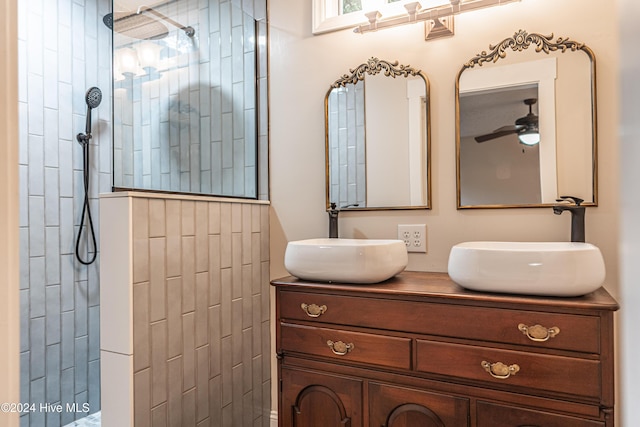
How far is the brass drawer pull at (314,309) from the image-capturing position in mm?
1515

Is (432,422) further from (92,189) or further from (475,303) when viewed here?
(92,189)

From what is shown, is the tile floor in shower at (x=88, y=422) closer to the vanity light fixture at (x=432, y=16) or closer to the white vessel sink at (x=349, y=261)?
→ the white vessel sink at (x=349, y=261)

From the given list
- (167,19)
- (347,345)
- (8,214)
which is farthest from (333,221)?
(8,214)

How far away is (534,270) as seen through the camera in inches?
47.3

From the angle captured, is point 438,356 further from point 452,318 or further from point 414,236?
point 414,236

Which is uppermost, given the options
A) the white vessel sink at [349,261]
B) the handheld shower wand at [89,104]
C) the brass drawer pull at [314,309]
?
the handheld shower wand at [89,104]

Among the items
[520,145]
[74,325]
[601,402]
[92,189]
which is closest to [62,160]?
[92,189]

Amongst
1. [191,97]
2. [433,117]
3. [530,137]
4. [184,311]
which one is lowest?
[184,311]

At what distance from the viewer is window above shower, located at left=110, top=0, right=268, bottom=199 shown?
4.97ft

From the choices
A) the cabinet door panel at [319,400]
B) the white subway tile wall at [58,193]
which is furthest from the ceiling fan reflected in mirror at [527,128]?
the white subway tile wall at [58,193]

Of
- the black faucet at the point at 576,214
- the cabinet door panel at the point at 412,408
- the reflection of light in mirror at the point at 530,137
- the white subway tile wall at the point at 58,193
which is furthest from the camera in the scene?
the white subway tile wall at the point at 58,193

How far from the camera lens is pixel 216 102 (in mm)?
1923

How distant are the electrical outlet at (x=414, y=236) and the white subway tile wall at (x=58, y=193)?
1.81 m

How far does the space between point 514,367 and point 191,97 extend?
1624mm
